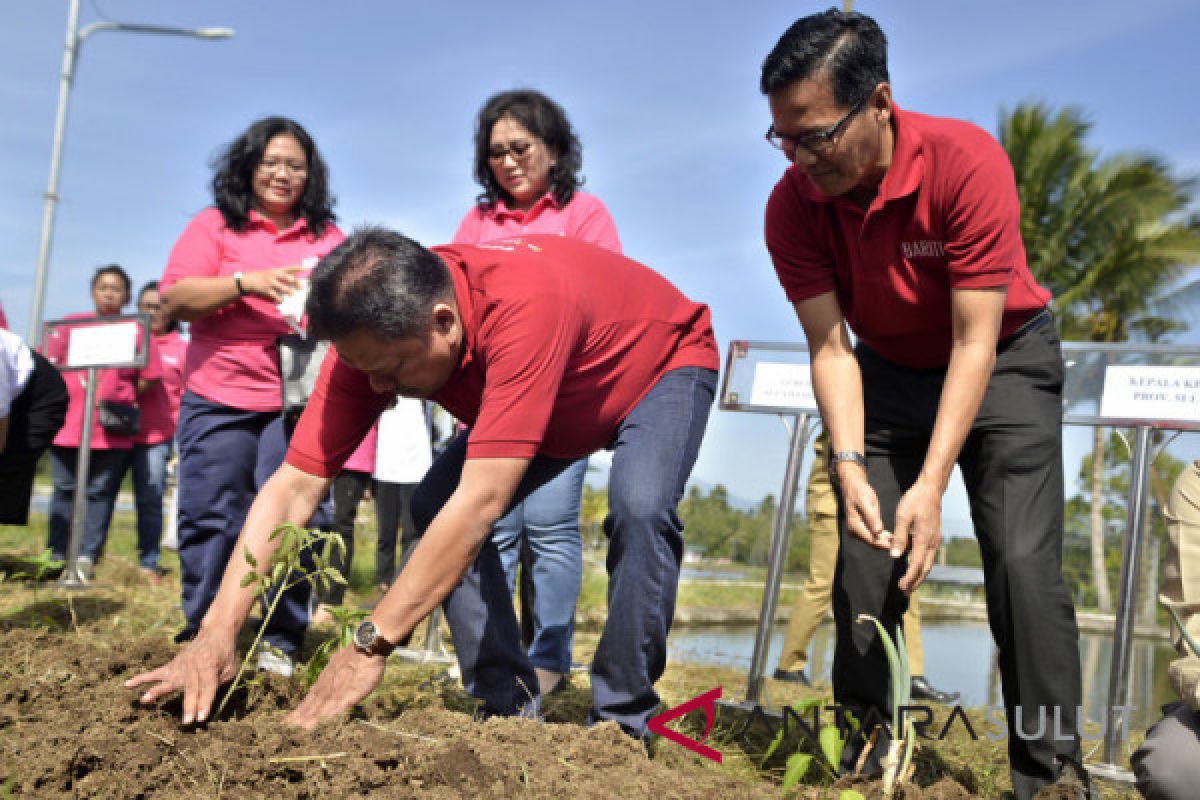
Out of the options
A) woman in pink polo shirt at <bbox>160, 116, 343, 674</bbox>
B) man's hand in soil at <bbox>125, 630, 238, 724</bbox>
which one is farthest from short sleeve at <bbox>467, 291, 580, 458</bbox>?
woman in pink polo shirt at <bbox>160, 116, 343, 674</bbox>

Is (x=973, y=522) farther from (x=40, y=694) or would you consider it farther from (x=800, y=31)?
(x=40, y=694)

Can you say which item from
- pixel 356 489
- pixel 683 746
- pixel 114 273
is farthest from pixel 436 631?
pixel 114 273

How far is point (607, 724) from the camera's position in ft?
7.68

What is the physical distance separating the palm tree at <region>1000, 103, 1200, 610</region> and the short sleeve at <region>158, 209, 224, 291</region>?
20.5 metres

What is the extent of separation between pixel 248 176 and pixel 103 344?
96.6 inches

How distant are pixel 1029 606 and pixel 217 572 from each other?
9.30 ft

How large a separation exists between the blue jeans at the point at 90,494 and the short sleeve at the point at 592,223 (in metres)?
4.11

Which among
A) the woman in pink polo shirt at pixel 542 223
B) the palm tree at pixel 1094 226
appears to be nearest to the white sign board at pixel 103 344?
the woman in pink polo shirt at pixel 542 223

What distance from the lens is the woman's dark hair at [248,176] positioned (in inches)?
159

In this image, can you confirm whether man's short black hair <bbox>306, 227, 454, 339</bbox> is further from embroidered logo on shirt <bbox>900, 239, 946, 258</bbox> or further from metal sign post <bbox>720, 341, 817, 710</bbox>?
metal sign post <bbox>720, 341, 817, 710</bbox>

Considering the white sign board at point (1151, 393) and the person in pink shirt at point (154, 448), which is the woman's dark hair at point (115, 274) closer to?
the person in pink shirt at point (154, 448)

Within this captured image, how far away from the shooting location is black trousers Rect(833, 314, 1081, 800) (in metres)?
2.37

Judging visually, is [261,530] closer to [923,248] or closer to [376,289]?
[376,289]

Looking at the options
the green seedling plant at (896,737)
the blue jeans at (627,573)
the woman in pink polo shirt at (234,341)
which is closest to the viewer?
the green seedling plant at (896,737)
